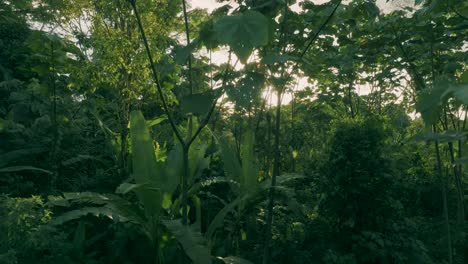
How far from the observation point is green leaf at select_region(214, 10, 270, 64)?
154cm

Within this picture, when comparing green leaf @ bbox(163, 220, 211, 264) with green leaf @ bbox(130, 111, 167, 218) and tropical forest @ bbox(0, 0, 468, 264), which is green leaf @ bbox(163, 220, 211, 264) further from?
green leaf @ bbox(130, 111, 167, 218)

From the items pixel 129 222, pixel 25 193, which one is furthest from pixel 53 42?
pixel 129 222

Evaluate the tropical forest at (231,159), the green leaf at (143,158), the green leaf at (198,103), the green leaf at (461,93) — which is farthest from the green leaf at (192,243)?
the green leaf at (461,93)

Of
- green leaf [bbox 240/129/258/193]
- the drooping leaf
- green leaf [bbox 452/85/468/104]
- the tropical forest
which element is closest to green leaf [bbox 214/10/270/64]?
the tropical forest

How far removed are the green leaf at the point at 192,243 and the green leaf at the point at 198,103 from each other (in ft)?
3.97

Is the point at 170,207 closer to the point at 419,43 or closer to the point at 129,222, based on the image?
the point at 129,222

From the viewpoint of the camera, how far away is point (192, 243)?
3033 mm

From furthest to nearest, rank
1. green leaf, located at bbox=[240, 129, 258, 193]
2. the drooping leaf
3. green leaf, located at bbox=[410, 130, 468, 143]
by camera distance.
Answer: the drooping leaf < green leaf, located at bbox=[240, 129, 258, 193] < green leaf, located at bbox=[410, 130, 468, 143]

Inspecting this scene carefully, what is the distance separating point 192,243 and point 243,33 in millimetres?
1867

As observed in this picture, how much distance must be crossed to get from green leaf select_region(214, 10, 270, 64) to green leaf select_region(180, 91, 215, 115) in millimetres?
605

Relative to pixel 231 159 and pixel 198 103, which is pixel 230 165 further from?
pixel 198 103

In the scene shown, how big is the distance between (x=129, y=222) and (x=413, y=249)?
8.08ft

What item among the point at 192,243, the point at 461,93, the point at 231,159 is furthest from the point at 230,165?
the point at 461,93

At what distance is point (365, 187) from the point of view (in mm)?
4102
